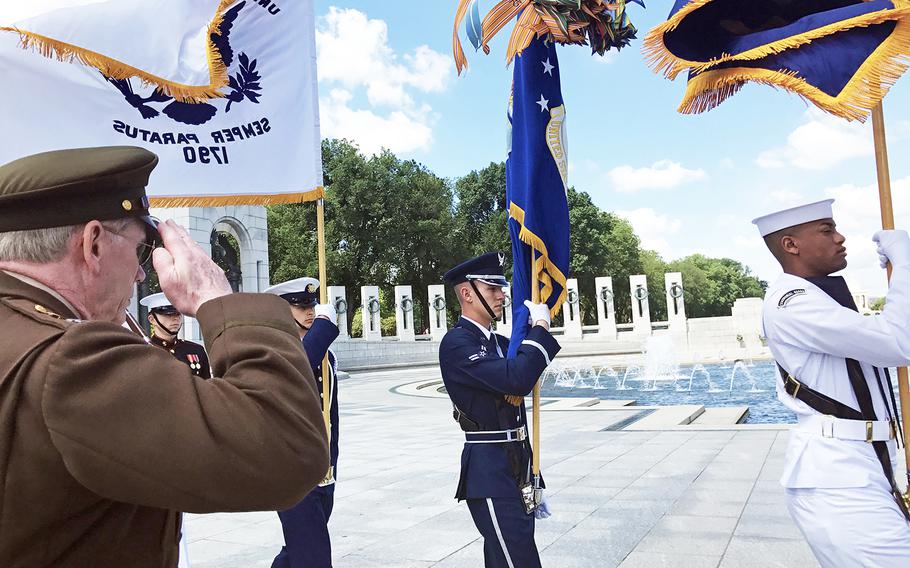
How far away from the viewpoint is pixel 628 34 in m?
3.96

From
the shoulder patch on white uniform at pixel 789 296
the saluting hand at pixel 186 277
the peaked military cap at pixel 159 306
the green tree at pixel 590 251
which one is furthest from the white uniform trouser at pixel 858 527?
the green tree at pixel 590 251

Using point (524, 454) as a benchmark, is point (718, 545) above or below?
below

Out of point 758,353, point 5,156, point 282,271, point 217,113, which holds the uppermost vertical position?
point 282,271

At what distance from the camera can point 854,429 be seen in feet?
8.95

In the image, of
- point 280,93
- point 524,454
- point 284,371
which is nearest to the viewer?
point 284,371

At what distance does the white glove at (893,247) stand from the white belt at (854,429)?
0.66 metres

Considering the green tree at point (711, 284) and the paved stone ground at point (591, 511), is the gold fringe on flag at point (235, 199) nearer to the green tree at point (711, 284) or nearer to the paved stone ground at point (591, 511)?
the paved stone ground at point (591, 511)

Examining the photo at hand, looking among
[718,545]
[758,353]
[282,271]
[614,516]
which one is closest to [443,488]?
[614,516]

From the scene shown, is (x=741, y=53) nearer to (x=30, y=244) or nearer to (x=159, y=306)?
(x=30, y=244)

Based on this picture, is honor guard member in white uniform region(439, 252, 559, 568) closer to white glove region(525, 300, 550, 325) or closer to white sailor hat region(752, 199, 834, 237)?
white glove region(525, 300, 550, 325)

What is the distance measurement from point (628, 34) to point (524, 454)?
2.47m

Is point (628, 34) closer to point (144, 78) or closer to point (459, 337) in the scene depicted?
point (459, 337)

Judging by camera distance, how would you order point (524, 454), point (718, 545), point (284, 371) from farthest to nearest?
point (718, 545) → point (524, 454) → point (284, 371)

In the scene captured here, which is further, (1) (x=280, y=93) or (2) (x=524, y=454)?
(1) (x=280, y=93)
